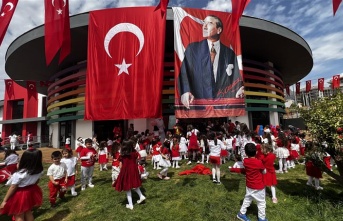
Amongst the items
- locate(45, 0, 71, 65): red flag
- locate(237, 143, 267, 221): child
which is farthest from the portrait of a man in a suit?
locate(237, 143, 267, 221): child

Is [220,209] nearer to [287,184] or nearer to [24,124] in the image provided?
[287,184]

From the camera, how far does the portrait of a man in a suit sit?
42.5 feet

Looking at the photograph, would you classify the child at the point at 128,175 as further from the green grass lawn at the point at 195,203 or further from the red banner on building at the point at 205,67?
the red banner on building at the point at 205,67

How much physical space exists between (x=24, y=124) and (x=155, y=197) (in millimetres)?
31521

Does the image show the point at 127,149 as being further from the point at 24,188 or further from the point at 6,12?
the point at 6,12

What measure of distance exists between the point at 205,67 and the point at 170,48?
18.0 ft

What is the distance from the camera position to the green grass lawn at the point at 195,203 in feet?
14.9

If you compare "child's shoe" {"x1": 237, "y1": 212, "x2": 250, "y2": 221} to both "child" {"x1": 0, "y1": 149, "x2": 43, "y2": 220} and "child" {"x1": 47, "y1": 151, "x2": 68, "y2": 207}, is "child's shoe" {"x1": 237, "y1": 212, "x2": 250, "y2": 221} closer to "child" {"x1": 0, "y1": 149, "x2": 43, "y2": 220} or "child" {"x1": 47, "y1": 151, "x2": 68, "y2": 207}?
"child" {"x1": 0, "y1": 149, "x2": 43, "y2": 220}

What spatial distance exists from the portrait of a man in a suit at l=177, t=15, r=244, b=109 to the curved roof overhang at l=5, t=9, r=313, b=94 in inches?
98.5

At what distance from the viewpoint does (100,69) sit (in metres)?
12.6

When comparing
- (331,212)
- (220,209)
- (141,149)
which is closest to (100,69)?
(141,149)

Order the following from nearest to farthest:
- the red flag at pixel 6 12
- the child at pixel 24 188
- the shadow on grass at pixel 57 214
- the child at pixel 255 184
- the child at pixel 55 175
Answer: the child at pixel 24 188
the child at pixel 255 184
the shadow on grass at pixel 57 214
the child at pixel 55 175
the red flag at pixel 6 12

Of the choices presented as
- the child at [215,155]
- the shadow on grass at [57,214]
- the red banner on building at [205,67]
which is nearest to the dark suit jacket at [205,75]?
the red banner on building at [205,67]

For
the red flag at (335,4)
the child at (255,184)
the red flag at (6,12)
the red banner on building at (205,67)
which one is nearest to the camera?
the child at (255,184)
